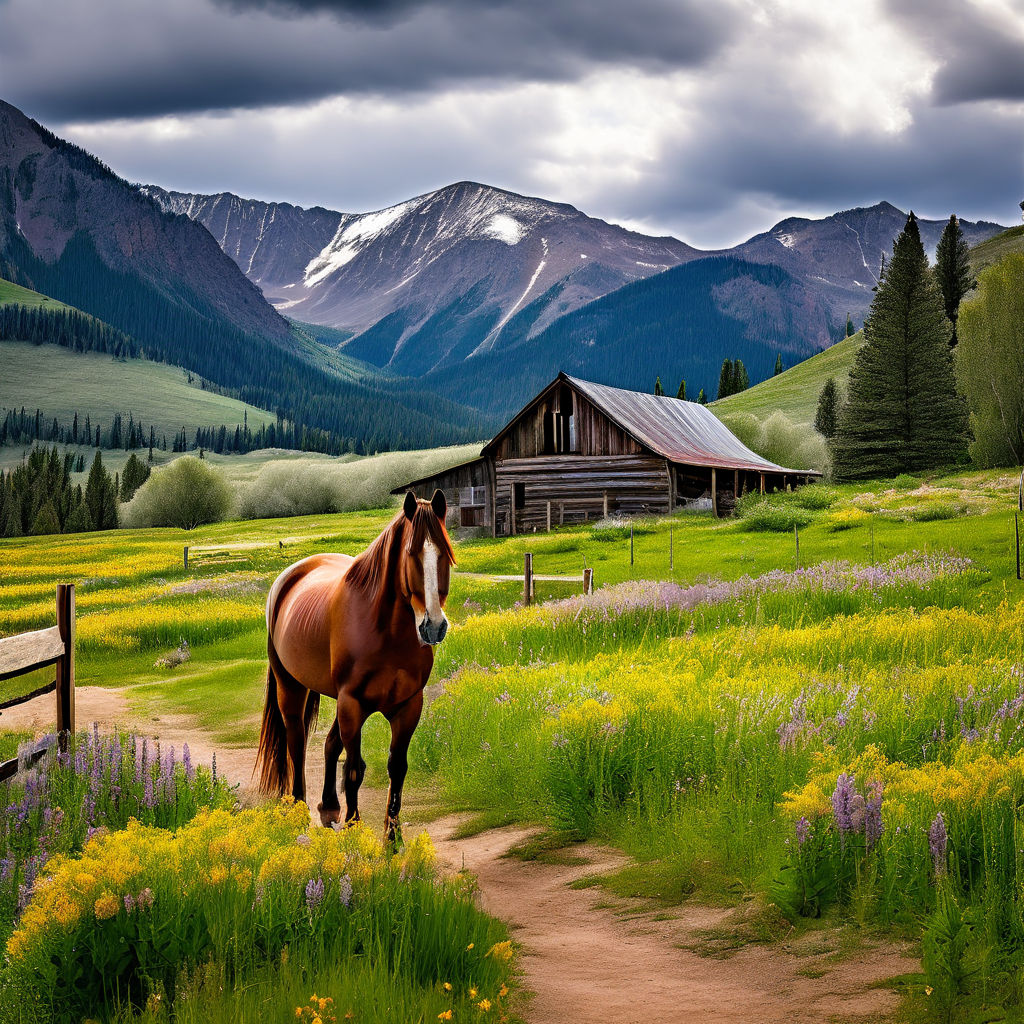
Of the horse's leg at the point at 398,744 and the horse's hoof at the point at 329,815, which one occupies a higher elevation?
the horse's leg at the point at 398,744

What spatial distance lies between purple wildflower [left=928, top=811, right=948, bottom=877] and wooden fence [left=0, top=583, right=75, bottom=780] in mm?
6888

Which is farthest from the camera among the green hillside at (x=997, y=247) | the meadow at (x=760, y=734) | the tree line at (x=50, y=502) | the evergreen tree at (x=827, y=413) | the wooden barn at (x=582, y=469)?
the green hillside at (x=997, y=247)

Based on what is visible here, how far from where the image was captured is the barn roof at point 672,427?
4965 cm

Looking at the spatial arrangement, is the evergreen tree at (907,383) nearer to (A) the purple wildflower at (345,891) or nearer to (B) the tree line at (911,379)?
(B) the tree line at (911,379)

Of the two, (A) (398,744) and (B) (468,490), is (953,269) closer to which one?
(B) (468,490)

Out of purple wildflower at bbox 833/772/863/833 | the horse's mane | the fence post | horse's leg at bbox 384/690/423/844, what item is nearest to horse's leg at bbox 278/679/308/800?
horse's leg at bbox 384/690/423/844

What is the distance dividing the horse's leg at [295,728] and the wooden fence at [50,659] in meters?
2.08

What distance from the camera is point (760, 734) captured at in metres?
7.43

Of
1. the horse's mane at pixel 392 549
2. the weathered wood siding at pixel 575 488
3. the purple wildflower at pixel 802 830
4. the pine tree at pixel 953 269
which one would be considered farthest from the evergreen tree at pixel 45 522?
the purple wildflower at pixel 802 830

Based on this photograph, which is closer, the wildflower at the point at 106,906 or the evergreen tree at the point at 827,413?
the wildflower at the point at 106,906

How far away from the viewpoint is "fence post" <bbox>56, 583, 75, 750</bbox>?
29.3 feet

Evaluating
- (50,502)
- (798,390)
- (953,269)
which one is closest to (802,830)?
(953,269)

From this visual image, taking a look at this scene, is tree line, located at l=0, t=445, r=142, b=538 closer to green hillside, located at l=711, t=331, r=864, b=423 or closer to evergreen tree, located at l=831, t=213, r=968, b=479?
evergreen tree, located at l=831, t=213, r=968, b=479

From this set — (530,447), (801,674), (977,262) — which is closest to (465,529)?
(530,447)
